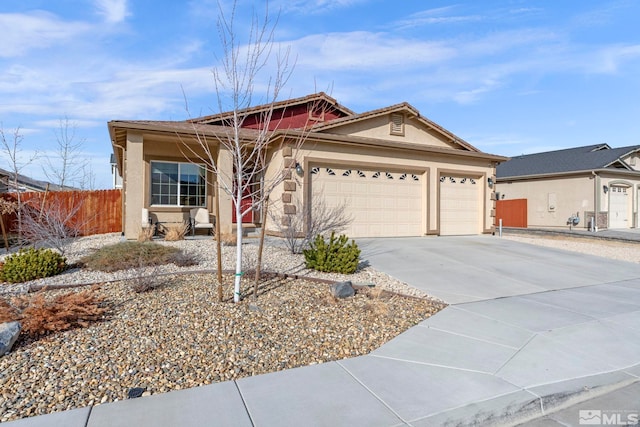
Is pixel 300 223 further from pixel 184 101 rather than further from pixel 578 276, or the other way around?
pixel 578 276

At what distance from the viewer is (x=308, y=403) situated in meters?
3.25

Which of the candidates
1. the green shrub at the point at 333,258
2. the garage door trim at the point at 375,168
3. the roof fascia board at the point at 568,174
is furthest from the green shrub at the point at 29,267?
the roof fascia board at the point at 568,174

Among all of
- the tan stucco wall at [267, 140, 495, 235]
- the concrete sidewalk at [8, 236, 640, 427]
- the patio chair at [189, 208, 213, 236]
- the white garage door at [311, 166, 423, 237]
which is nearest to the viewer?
the concrete sidewalk at [8, 236, 640, 427]

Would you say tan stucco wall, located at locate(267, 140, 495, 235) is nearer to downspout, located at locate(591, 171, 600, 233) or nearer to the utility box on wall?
downspout, located at locate(591, 171, 600, 233)

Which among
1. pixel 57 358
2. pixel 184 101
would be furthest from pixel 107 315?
pixel 184 101

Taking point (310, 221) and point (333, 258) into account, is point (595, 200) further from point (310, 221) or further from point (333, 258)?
point (333, 258)

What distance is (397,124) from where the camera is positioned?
1488 cm

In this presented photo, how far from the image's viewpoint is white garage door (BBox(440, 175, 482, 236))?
15.3 m

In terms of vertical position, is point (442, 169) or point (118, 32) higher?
point (118, 32)

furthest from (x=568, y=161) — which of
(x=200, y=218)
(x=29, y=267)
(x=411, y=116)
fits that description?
(x=29, y=267)

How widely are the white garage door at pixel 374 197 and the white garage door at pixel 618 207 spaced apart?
52.3ft

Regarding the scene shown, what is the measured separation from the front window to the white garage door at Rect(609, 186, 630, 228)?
77.0 feet

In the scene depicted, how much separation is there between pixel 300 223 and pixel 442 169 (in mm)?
6980

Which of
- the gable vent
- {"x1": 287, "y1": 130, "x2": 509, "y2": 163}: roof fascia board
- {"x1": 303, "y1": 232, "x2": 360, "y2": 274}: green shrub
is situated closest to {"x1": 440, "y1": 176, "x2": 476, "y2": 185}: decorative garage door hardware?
{"x1": 287, "y1": 130, "x2": 509, "y2": 163}: roof fascia board
